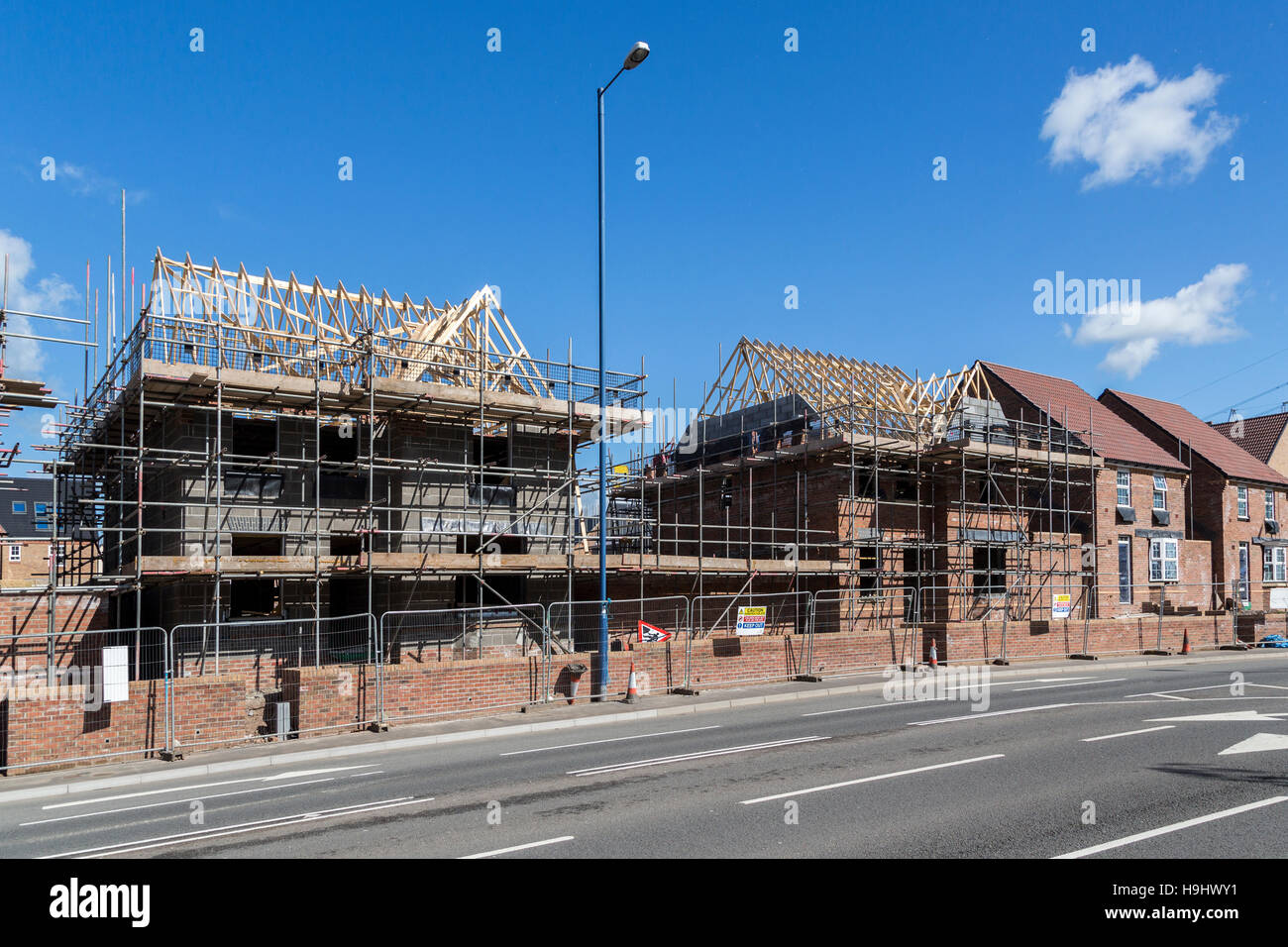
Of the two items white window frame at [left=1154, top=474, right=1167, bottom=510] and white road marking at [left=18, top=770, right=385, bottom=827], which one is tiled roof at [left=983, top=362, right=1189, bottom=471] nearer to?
white window frame at [left=1154, top=474, right=1167, bottom=510]

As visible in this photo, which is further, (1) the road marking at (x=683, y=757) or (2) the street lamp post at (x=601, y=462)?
(2) the street lamp post at (x=601, y=462)

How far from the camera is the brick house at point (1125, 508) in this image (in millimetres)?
37656

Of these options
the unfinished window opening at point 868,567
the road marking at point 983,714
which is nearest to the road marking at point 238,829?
the road marking at point 983,714

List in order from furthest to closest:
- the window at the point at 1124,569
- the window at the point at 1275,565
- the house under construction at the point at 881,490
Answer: the window at the point at 1275,565, the window at the point at 1124,569, the house under construction at the point at 881,490

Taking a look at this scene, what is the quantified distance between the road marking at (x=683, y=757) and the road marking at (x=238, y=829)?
2388mm

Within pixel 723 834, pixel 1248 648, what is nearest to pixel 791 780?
pixel 723 834

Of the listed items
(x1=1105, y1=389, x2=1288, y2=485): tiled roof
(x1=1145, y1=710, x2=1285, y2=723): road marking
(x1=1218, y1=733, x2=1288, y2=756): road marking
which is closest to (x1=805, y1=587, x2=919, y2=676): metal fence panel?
(x1=1145, y1=710, x2=1285, y2=723): road marking

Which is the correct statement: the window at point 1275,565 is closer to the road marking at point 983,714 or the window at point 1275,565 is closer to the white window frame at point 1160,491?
the white window frame at point 1160,491

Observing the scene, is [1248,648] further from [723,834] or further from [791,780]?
[723,834]

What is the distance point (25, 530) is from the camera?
53.6 metres
